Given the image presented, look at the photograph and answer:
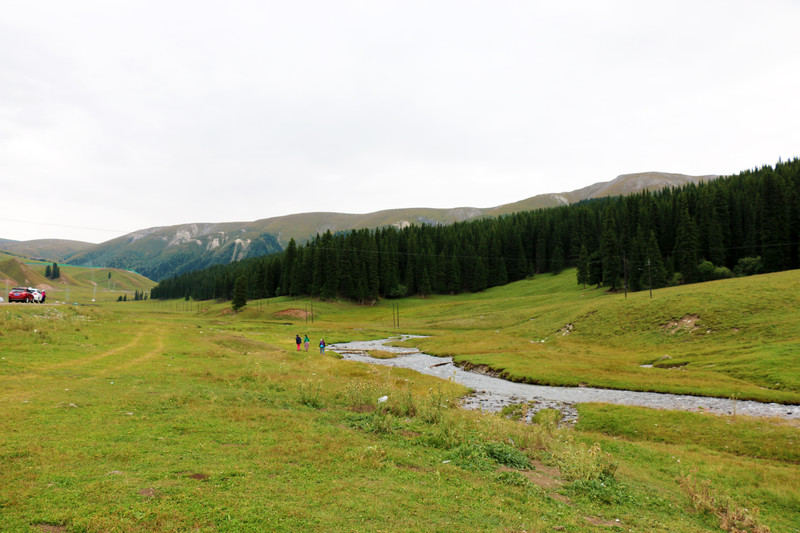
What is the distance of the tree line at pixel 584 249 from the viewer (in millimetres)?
93125

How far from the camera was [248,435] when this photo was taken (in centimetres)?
1477

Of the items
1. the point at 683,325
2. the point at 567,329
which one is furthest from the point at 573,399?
the point at 567,329

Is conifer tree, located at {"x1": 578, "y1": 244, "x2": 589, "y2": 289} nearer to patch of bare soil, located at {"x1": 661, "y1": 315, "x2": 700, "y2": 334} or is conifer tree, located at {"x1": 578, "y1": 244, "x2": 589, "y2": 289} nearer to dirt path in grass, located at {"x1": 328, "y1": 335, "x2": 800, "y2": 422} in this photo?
patch of bare soil, located at {"x1": 661, "y1": 315, "x2": 700, "y2": 334}

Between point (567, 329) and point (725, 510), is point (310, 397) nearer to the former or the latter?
point (725, 510)

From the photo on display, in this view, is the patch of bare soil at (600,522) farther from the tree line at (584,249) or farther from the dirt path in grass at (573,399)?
the tree line at (584,249)

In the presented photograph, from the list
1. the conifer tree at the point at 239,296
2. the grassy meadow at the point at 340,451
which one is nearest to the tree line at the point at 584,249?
the conifer tree at the point at 239,296

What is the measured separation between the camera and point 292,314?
112 metres

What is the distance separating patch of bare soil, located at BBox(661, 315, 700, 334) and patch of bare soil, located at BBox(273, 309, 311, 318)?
8505 cm

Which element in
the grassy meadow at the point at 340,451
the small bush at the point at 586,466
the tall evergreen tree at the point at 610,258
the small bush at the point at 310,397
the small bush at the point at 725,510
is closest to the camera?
the grassy meadow at the point at 340,451

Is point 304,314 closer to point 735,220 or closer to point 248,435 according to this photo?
point 248,435

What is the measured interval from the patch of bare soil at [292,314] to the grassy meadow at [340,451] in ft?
234

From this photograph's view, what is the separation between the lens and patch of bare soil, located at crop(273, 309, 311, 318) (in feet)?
365

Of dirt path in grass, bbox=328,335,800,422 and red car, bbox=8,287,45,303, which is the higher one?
red car, bbox=8,287,45,303

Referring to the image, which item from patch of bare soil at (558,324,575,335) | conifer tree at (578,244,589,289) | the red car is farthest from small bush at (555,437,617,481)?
conifer tree at (578,244,589,289)
